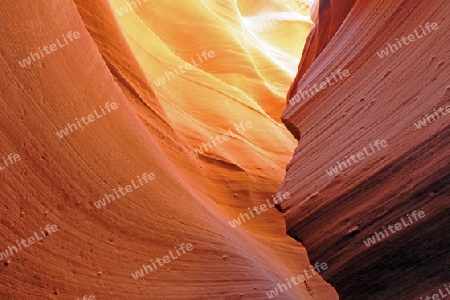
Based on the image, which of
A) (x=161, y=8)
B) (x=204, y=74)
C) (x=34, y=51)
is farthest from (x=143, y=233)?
(x=161, y=8)

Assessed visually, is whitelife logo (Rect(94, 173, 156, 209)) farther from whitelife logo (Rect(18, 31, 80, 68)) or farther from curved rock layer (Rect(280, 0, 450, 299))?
curved rock layer (Rect(280, 0, 450, 299))

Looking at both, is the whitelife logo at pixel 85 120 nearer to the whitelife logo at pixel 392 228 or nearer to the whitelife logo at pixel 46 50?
the whitelife logo at pixel 46 50

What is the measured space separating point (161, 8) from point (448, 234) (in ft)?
24.0

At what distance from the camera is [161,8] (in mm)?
8227

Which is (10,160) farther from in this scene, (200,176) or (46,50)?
(200,176)

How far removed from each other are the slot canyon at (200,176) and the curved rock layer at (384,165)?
0.04ft

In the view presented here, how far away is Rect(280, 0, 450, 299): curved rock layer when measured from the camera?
2.73m

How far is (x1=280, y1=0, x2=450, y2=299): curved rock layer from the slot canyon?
0.04 ft

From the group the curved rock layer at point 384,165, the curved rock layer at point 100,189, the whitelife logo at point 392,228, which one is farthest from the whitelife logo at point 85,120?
the whitelife logo at point 392,228

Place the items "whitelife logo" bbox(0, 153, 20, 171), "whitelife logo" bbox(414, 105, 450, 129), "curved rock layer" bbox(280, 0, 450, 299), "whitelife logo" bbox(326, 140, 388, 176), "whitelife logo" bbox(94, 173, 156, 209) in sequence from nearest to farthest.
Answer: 1. "whitelife logo" bbox(0, 153, 20, 171)
2. "whitelife logo" bbox(94, 173, 156, 209)
3. "whitelife logo" bbox(414, 105, 450, 129)
4. "curved rock layer" bbox(280, 0, 450, 299)
5. "whitelife logo" bbox(326, 140, 388, 176)

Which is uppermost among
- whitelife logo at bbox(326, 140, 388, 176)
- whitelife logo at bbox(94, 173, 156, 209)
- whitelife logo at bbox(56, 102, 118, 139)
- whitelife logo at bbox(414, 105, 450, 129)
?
whitelife logo at bbox(56, 102, 118, 139)

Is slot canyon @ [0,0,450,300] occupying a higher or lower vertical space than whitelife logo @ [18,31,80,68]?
lower

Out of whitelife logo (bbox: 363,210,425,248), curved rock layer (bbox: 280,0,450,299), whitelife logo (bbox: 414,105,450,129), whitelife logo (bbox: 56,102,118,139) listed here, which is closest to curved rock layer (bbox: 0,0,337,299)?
whitelife logo (bbox: 56,102,118,139)

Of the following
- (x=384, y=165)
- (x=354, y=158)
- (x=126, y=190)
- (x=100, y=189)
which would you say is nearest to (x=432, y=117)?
(x=384, y=165)
